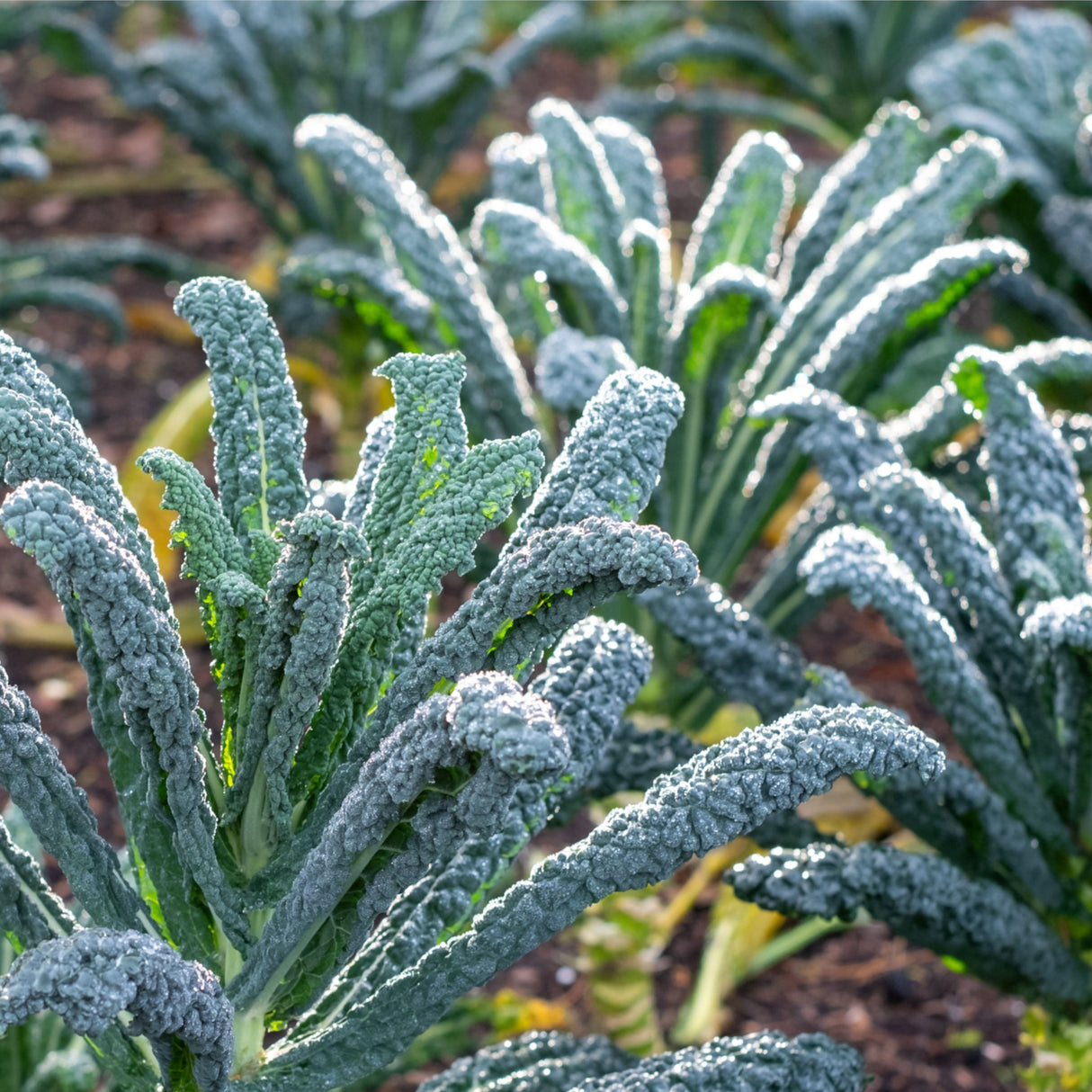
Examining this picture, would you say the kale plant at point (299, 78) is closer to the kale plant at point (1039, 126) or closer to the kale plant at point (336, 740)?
the kale plant at point (1039, 126)

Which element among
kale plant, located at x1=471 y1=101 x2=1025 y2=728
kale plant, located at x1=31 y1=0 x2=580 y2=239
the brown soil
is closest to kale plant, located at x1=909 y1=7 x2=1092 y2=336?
kale plant, located at x1=471 y1=101 x2=1025 y2=728

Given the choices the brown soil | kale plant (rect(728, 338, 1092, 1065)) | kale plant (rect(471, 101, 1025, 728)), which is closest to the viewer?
kale plant (rect(728, 338, 1092, 1065))

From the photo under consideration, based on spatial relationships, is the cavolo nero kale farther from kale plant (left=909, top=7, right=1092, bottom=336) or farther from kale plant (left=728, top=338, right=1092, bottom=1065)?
kale plant (left=909, top=7, right=1092, bottom=336)

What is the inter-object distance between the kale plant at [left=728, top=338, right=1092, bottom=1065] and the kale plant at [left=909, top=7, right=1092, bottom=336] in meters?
0.95

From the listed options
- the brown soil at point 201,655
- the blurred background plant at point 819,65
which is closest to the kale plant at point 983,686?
the brown soil at point 201,655

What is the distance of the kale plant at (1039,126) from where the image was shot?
93.0 inches

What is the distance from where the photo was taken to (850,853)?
130 centimetres

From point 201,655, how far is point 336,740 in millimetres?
1860

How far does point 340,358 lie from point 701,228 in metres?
1.37

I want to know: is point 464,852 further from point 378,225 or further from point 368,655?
point 378,225

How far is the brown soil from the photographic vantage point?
6.92ft

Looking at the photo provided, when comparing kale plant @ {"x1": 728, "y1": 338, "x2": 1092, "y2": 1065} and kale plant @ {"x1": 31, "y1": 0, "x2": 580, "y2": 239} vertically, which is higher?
kale plant @ {"x1": 31, "y1": 0, "x2": 580, "y2": 239}

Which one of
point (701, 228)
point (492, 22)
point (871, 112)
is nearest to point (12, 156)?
A: point (701, 228)

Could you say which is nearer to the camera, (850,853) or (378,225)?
(850,853)
